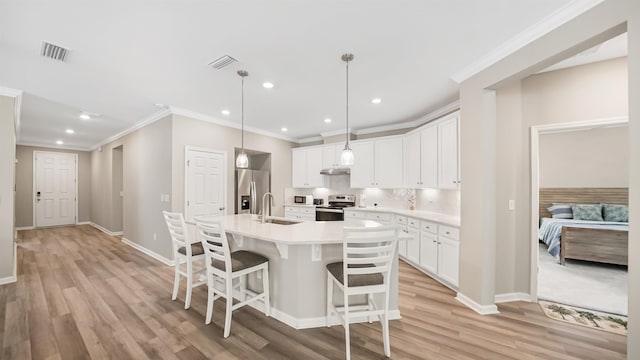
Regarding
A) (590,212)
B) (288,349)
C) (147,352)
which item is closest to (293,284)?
(288,349)

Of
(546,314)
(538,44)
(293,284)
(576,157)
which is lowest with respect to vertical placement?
(546,314)

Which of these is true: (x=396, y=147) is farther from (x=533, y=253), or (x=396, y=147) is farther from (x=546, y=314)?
(x=546, y=314)

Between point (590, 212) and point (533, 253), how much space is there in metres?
3.90

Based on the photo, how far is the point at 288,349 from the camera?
6.77ft

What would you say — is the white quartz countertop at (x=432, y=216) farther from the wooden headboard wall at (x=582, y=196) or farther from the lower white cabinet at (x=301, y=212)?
the wooden headboard wall at (x=582, y=196)

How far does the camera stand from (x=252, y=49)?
Result: 2402 mm

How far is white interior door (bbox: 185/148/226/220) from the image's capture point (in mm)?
4383

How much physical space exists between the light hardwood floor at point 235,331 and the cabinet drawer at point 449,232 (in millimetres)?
726

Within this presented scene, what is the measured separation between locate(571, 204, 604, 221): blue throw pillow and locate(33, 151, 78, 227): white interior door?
1404 centimetres

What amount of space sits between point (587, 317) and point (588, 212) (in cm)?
398

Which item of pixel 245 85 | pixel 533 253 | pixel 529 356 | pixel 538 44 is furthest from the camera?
pixel 245 85

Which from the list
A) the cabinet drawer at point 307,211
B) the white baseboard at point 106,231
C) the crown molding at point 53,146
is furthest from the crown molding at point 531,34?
the crown molding at point 53,146

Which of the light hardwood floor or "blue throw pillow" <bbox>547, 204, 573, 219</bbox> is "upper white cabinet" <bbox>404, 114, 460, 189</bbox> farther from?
"blue throw pillow" <bbox>547, 204, 573, 219</bbox>

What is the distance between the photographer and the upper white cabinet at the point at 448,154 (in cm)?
345
